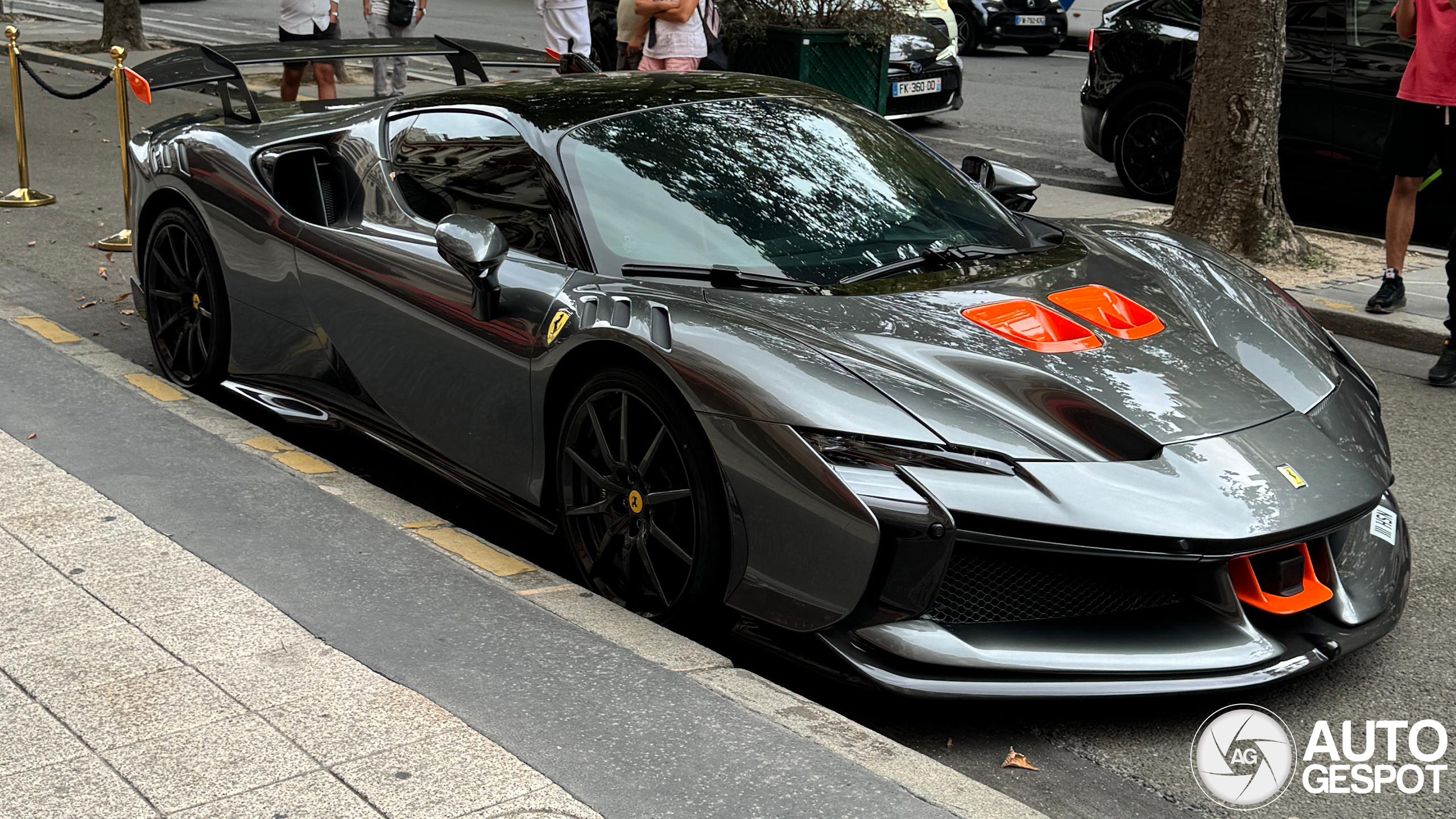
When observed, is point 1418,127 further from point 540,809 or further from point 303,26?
point 303,26

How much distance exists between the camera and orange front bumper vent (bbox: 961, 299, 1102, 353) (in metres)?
3.56

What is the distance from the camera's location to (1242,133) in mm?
8141

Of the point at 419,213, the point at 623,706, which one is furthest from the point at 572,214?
the point at 623,706

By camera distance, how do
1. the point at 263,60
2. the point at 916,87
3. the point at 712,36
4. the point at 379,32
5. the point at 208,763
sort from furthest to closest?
the point at 916,87, the point at 379,32, the point at 712,36, the point at 263,60, the point at 208,763

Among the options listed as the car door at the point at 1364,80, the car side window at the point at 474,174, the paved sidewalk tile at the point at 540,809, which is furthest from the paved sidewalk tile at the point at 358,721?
the car door at the point at 1364,80

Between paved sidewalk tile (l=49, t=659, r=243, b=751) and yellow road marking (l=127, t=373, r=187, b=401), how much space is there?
2313 mm

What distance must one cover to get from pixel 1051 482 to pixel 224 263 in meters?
3.20

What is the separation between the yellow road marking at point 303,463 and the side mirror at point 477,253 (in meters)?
0.88

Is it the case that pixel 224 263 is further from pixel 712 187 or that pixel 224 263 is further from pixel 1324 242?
pixel 1324 242

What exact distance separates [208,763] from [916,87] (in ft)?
35.7

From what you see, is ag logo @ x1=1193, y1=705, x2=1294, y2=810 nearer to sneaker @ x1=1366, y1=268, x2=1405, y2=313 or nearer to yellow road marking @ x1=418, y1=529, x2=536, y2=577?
yellow road marking @ x1=418, y1=529, x2=536, y2=577

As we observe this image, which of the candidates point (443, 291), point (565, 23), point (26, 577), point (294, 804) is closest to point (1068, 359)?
point (443, 291)

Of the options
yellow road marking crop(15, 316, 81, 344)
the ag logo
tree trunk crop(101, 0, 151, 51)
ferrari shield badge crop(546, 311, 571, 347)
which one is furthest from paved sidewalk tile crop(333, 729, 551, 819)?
tree trunk crop(101, 0, 151, 51)

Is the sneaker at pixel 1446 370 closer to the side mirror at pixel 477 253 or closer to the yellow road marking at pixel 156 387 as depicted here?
the side mirror at pixel 477 253
